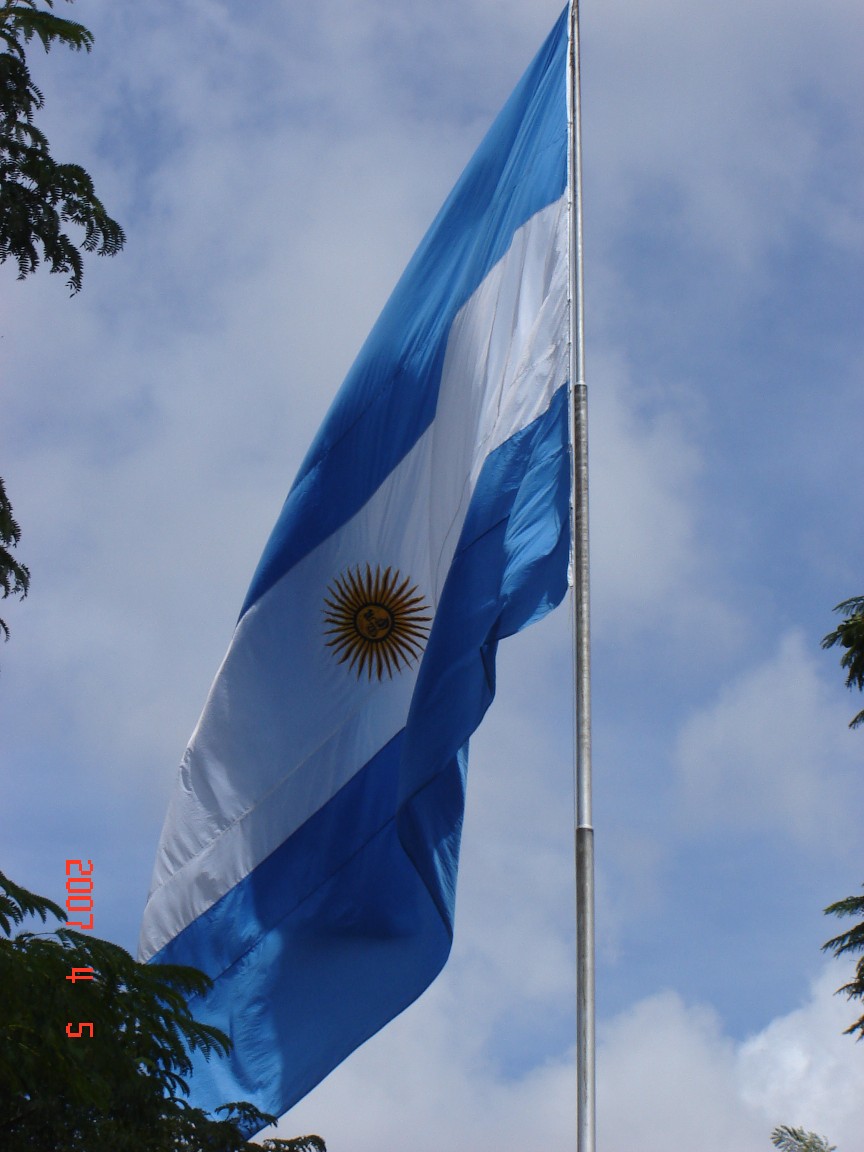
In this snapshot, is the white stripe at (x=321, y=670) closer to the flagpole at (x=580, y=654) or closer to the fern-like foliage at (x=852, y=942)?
the flagpole at (x=580, y=654)

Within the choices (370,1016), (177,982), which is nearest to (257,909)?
(177,982)

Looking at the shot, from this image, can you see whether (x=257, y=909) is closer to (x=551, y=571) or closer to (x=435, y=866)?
(x=435, y=866)

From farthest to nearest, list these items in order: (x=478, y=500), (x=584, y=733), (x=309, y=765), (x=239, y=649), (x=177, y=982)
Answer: (x=239, y=649) < (x=309, y=765) < (x=177, y=982) < (x=478, y=500) < (x=584, y=733)

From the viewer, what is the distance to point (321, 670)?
12.7 m

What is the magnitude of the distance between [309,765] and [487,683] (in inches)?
129

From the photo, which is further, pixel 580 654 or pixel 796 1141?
pixel 796 1141

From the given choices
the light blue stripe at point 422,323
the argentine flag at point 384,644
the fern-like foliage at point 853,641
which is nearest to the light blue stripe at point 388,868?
the argentine flag at point 384,644

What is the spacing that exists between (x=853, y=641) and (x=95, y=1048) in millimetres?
13167

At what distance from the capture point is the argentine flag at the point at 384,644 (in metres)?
9.98

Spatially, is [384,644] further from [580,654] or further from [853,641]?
[853,641]

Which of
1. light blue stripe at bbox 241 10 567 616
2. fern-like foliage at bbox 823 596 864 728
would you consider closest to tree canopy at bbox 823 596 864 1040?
fern-like foliage at bbox 823 596 864 728

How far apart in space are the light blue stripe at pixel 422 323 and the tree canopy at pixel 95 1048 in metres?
3.44

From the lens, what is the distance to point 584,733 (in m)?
9.34

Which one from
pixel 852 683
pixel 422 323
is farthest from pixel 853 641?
pixel 422 323
